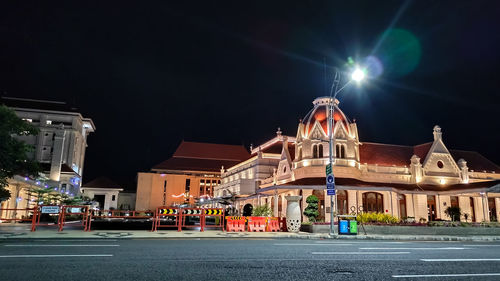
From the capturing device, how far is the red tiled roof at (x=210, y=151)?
9181 centimetres

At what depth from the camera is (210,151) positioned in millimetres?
93500

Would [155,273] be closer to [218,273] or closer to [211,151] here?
[218,273]

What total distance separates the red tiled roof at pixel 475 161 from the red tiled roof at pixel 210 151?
55.4 m

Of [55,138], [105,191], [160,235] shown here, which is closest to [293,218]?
[160,235]

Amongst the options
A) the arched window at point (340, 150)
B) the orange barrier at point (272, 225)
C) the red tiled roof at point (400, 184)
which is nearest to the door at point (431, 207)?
the red tiled roof at point (400, 184)

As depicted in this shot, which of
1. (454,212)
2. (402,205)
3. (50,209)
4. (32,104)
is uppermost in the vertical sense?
(32,104)

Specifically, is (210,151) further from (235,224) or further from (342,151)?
(235,224)

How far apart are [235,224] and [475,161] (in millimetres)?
39385

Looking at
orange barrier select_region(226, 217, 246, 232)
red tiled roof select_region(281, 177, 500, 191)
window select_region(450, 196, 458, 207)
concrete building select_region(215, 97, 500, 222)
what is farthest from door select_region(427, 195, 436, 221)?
orange barrier select_region(226, 217, 246, 232)

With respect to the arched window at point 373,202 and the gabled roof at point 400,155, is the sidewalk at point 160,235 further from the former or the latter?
the gabled roof at point 400,155

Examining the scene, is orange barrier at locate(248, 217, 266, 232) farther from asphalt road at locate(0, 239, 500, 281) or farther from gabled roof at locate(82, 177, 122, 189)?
gabled roof at locate(82, 177, 122, 189)

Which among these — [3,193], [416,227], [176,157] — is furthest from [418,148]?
[176,157]

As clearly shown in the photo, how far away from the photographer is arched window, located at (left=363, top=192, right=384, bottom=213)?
38406 mm

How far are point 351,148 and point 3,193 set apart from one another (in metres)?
31.9
